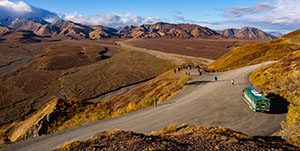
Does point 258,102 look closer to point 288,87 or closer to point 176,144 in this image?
point 288,87

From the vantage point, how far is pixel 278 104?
54.2 feet

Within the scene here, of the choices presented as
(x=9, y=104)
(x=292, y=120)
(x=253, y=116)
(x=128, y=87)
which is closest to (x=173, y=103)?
(x=253, y=116)

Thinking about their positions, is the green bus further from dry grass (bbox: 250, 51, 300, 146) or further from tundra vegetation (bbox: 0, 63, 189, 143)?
tundra vegetation (bbox: 0, 63, 189, 143)

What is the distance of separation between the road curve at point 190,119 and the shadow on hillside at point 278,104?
2.71 feet

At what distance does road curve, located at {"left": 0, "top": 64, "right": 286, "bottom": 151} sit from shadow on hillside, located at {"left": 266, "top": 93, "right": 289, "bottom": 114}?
83 cm

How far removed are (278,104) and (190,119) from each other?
8.73 m

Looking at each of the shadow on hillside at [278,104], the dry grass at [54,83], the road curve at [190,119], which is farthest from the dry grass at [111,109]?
the dry grass at [54,83]

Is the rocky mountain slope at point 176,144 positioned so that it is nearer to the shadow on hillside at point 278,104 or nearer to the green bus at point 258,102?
the green bus at point 258,102

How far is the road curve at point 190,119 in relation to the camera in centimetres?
1308

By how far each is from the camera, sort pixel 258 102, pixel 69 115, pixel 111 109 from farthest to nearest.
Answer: pixel 111 109 → pixel 69 115 → pixel 258 102

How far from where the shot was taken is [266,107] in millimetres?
14836

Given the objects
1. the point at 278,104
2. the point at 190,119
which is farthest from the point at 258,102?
the point at 190,119

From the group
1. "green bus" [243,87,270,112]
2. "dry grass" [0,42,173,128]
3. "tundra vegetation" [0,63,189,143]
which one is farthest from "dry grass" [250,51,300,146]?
"dry grass" [0,42,173,128]

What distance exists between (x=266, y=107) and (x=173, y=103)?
8.68 m
